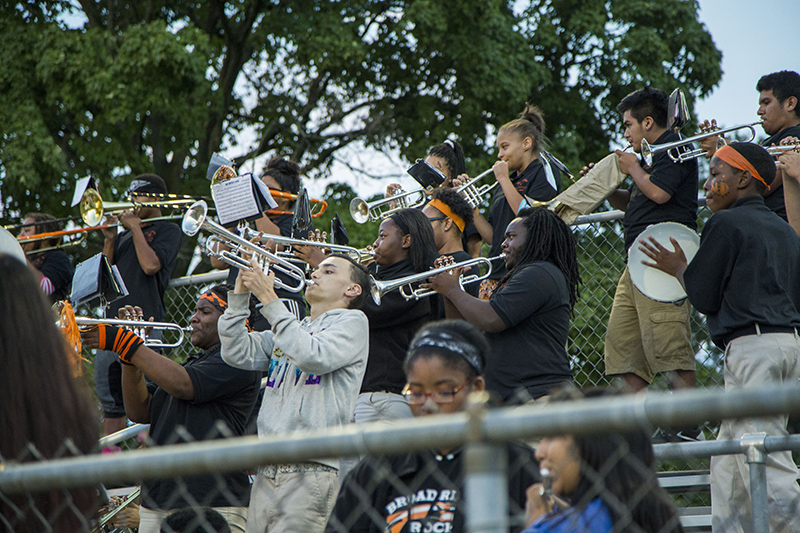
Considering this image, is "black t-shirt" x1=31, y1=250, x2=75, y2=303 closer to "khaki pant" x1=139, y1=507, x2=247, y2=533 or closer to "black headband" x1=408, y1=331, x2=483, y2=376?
"khaki pant" x1=139, y1=507, x2=247, y2=533

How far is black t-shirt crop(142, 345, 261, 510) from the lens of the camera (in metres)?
4.54

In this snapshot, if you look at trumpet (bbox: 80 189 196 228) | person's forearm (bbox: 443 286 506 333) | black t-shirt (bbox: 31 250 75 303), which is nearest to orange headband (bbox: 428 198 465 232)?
person's forearm (bbox: 443 286 506 333)

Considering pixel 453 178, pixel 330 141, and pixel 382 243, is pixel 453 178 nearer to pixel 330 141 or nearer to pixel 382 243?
pixel 382 243

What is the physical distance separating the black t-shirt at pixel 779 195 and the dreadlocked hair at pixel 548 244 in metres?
1.19

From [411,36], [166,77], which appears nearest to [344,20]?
[411,36]

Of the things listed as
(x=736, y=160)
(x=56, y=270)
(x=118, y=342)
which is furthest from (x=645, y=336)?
(x=56, y=270)

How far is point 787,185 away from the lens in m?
4.84

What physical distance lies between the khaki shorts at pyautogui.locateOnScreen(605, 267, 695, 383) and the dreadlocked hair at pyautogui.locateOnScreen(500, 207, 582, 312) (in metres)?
0.63

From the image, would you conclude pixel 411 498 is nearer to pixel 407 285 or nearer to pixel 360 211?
pixel 407 285

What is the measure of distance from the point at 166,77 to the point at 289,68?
3320mm

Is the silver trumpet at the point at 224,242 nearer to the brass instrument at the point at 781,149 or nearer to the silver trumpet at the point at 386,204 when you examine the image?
the silver trumpet at the point at 386,204

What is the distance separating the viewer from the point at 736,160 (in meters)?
4.59

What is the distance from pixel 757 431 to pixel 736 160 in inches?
54.3

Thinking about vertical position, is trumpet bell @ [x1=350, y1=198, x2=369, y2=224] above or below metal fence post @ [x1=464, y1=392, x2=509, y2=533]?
above
